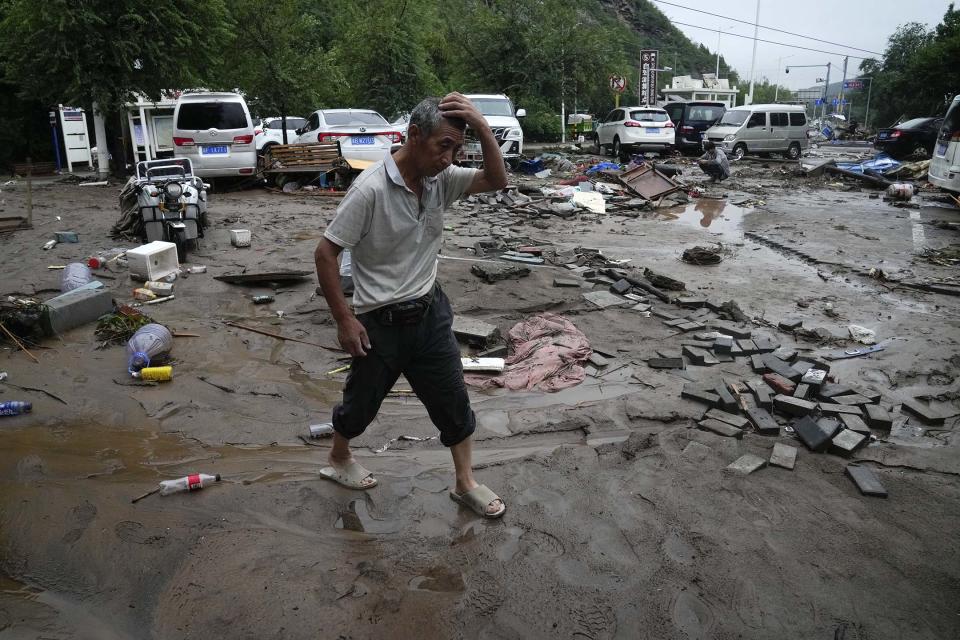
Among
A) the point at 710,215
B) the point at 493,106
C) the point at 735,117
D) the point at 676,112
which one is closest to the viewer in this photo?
the point at 710,215

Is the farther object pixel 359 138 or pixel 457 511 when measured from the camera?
pixel 359 138

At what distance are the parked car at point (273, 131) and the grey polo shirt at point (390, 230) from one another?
1804cm

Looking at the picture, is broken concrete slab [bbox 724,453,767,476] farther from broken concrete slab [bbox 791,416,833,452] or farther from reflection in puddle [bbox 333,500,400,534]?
reflection in puddle [bbox 333,500,400,534]

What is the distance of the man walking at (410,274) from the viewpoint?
269 cm

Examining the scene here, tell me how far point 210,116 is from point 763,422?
1321cm

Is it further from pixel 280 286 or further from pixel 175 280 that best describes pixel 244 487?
pixel 175 280

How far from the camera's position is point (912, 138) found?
73.8ft

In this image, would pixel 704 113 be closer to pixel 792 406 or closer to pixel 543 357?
pixel 543 357

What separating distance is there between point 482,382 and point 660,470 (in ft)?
5.51

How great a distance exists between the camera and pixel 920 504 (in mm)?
3252

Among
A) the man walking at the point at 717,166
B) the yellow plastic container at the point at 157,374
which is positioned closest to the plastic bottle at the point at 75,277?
the yellow plastic container at the point at 157,374

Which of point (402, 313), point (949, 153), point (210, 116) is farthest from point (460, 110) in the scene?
point (949, 153)

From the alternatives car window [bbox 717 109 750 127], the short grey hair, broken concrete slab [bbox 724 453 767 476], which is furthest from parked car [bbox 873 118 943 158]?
the short grey hair

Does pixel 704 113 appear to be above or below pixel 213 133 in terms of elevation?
above
